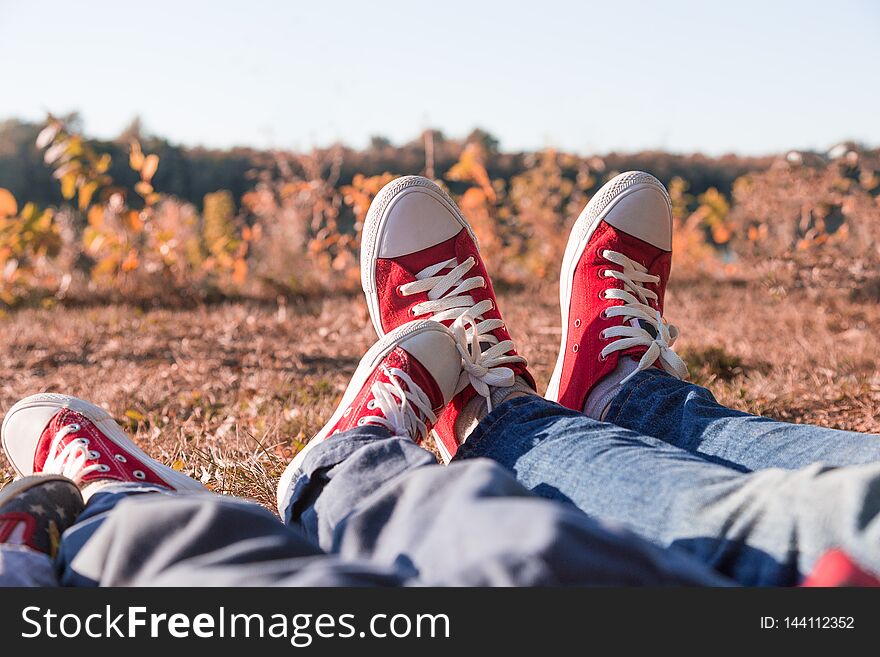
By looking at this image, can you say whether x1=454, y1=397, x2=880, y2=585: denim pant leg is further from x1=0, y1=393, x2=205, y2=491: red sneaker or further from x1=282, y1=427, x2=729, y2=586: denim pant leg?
x1=0, y1=393, x2=205, y2=491: red sneaker

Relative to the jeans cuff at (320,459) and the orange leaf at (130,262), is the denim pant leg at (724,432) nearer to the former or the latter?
the jeans cuff at (320,459)

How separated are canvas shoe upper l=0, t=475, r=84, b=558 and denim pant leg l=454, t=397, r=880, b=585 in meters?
0.64

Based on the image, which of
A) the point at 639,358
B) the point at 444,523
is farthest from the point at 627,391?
the point at 444,523

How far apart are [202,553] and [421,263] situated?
1.20 meters

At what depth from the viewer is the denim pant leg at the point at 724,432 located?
40.1 inches

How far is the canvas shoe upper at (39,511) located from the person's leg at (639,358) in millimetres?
903

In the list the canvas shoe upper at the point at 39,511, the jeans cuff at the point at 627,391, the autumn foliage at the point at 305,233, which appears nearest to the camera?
the canvas shoe upper at the point at 39,511

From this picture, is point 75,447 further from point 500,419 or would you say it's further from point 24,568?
point 500,419

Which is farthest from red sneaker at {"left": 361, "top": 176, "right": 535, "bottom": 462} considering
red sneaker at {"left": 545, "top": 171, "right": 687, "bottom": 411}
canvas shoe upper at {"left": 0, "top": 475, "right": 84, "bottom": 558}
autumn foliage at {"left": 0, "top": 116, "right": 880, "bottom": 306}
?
autumn foliage at {"left": 0, "top": 116, "right": 880, "bottom": 306}

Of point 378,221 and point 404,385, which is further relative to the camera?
point 378,221

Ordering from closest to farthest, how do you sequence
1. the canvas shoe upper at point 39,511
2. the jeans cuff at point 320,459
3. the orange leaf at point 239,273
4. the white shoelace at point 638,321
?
the canvas shoe upper at point 39,511 → the jeans cuff at point 320,459 → the white shoelace at point 638,321 → the orange leaf at point 239,273

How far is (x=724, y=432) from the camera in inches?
44.5

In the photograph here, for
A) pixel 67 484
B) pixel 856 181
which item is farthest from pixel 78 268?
pixel 856 181

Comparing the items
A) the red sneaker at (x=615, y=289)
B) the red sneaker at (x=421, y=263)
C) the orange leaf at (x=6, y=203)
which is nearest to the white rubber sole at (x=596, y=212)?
the red sneaker at (x=615, y=289)
